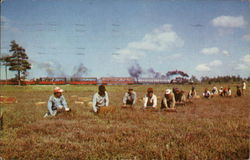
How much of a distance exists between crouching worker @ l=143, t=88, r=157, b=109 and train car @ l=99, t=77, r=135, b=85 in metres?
1.24

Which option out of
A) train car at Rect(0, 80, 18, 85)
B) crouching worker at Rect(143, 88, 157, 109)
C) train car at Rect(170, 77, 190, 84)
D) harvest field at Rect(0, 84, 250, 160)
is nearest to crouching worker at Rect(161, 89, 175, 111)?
crouching worker at Rect(143, 88, 157, 109)

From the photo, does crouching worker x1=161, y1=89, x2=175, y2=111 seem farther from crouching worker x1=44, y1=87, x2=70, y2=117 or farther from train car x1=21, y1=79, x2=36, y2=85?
train car x1=21, y1=79, x2=36, y2=85

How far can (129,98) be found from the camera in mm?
12297

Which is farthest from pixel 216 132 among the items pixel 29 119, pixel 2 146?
pixel 29 119

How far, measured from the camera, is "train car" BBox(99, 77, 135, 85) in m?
10.5

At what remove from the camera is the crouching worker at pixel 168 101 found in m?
11.0

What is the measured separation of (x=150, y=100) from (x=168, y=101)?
1.01 metres

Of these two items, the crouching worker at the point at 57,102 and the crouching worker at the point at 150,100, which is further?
the crouching worker at the point at 150,100

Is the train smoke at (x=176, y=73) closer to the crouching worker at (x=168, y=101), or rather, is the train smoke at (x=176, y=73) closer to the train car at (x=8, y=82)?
the crouching worker at (x=168, y=101)

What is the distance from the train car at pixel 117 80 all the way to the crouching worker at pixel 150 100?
1.24 m

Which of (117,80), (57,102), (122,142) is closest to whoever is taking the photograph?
(122,142)

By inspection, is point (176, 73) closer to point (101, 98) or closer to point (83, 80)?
point (101, 98)

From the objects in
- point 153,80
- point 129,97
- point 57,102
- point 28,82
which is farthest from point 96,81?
point 28,82

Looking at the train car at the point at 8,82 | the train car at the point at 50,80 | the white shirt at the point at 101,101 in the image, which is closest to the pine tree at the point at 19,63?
the train car at the point at 8,82
